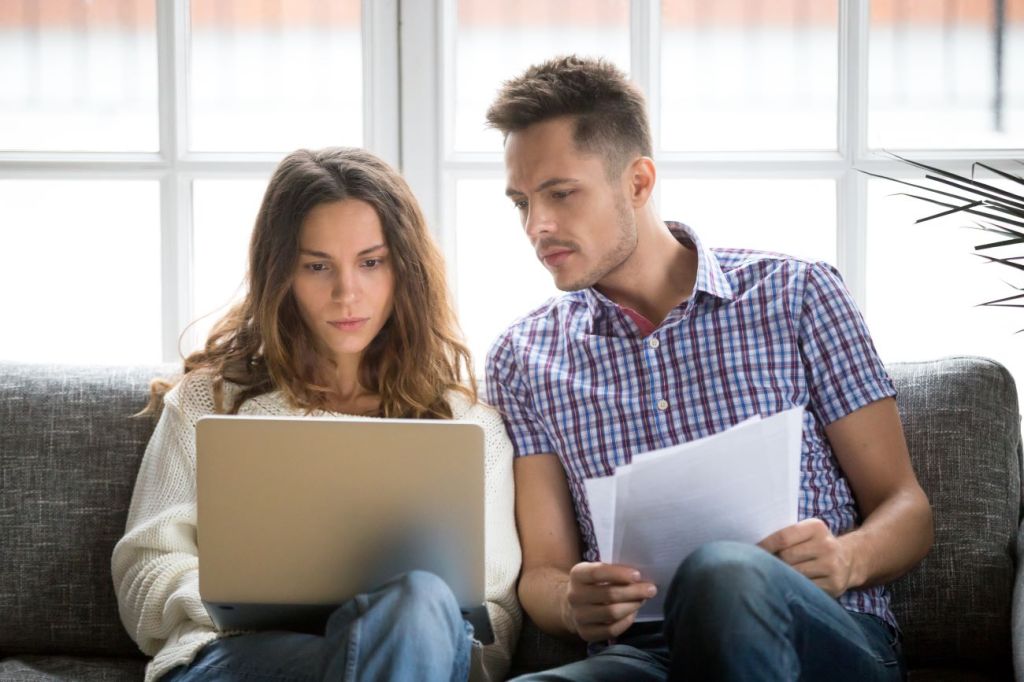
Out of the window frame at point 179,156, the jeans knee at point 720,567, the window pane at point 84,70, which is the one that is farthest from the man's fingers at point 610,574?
the window pane at point 84,70

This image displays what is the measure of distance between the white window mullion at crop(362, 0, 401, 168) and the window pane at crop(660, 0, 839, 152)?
57cm

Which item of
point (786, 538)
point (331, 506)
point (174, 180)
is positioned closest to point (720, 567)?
point (786, 538)

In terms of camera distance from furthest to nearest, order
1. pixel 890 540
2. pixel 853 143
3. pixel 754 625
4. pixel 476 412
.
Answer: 1. pixel 853 143
2. pixel 476 412
3. pixel 890 540
4. pixel 754 625

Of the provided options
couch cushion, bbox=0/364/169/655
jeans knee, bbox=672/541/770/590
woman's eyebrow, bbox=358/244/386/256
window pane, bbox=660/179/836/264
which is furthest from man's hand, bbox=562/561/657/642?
window pane, bbox=660/179/836/264

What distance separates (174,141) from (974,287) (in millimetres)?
1707

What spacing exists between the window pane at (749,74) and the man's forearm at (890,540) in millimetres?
915

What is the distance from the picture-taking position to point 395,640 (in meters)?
1.26

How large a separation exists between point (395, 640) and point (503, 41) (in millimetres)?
1422

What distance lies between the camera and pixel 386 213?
5.83 feet

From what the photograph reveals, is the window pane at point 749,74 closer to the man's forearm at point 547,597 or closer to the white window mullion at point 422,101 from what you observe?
the white window mullion at point 422,101

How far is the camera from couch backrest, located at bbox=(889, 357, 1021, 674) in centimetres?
168

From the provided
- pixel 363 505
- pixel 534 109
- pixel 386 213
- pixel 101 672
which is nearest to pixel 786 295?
pixel 534 109

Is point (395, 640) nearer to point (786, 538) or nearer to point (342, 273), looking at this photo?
point (786, 538)

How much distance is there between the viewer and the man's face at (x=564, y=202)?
5.70ft
